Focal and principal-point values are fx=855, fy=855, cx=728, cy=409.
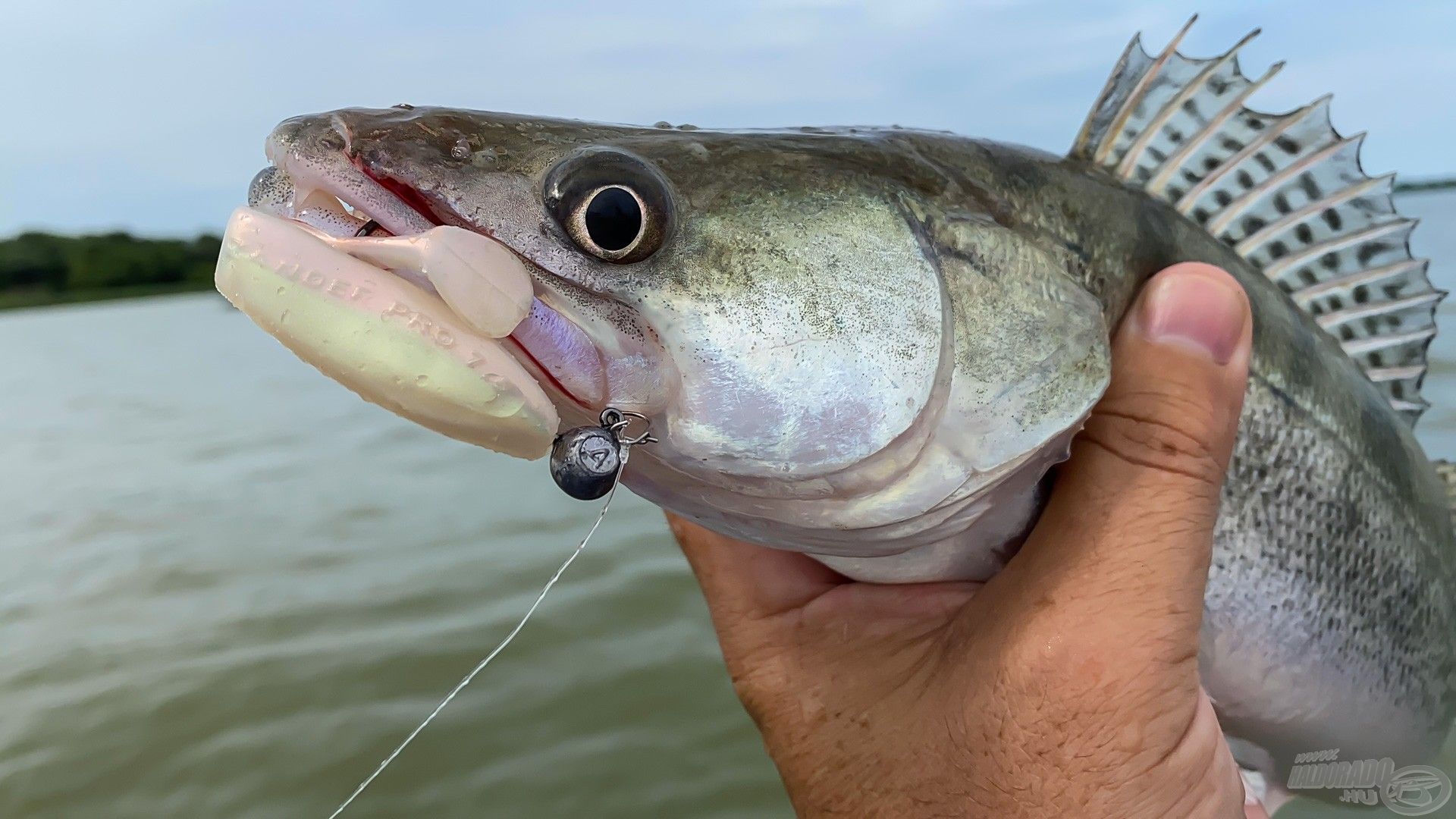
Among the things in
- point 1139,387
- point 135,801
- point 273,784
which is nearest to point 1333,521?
point 1139,387

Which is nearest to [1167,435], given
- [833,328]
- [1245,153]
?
[833,328]

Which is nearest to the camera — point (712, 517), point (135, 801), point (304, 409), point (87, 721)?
point (712, 517)

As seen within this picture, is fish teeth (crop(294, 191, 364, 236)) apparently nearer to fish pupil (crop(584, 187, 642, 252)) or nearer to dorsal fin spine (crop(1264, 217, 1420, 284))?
fish pupil (crop(584, 187, 642, 252))

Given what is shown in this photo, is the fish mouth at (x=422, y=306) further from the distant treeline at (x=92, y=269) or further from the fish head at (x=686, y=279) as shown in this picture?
the distant treeline at (x=92, y=269)

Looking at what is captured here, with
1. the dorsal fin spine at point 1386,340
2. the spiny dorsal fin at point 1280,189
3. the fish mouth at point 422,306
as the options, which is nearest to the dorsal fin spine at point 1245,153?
the spiny dorsal fin at point 1280,189

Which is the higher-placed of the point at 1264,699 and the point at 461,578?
the point at 1264,699

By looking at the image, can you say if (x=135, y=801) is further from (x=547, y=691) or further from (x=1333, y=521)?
(x=1333, y=521)
